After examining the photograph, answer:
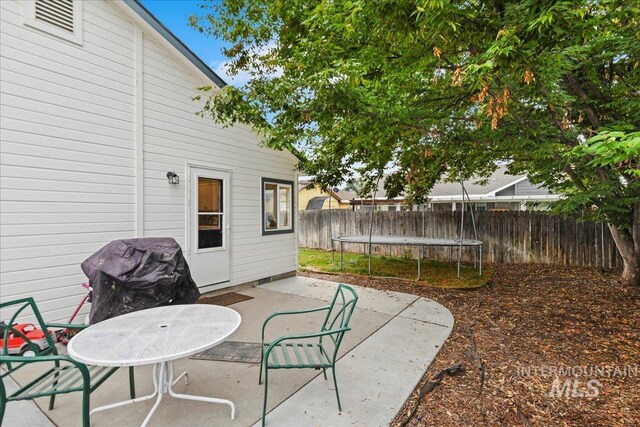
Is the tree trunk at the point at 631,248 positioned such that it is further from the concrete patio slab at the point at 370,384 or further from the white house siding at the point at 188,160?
the white house siding at the point at 188,160

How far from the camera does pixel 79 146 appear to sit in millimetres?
3846

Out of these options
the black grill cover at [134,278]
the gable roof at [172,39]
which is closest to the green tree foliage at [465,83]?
the gable roof at [172,39]

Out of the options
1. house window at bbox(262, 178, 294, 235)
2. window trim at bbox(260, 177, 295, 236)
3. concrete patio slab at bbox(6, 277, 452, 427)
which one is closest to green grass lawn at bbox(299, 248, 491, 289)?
window trim at bbox(260, 177, 295, 236)

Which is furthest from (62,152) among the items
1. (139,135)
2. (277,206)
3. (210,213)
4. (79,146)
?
(277,206)

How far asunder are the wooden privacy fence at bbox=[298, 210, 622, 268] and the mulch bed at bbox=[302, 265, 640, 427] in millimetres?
1800

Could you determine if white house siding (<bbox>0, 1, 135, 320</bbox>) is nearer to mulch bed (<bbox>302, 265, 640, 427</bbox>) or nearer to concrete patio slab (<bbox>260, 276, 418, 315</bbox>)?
concrete patio slab (<bbox>260, 276, 418, 315</bbox>)

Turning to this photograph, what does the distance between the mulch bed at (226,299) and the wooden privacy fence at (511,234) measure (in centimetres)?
637

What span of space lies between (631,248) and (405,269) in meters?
4.40

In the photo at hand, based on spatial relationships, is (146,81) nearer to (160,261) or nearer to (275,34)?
(160,261)

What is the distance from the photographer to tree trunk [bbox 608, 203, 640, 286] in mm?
5489

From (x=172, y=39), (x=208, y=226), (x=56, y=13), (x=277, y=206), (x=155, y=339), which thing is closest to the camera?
(x=155, y=339)

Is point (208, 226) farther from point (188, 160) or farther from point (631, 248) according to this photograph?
point (631, 248)

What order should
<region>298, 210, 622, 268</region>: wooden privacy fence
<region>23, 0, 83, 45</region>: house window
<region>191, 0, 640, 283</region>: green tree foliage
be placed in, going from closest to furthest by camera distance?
<region>191, 0, 640, 283</region>: green tree foliage, <region>23, 0, 83, 45</region>: house window, <region>298, 210, 622, 268</region>: wooden privacy fence

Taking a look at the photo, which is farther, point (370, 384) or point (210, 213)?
point (210, 213)
